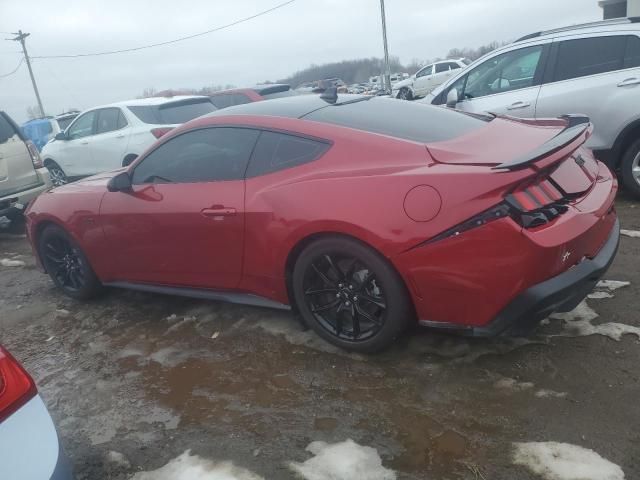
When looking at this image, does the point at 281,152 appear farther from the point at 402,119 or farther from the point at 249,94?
the point at 249,94

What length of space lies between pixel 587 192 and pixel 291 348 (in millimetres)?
1917

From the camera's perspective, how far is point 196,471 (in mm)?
2402

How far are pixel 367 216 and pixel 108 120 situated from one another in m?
7.49

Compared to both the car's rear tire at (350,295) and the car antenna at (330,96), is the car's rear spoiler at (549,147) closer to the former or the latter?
the car's rear tire at (350,295)

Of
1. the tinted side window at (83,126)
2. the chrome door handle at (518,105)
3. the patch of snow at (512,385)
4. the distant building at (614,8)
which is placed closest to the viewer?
the patch of snow at (512,385)

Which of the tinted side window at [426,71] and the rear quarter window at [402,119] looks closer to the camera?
the rear quarter window at [402,119]

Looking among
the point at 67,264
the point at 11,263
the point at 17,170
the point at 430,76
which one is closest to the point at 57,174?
the point at 17,170

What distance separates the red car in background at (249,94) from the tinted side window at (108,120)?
186 cm

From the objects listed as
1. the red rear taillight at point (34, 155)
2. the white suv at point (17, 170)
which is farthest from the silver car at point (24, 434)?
the red rear taillight at point (34, 155)

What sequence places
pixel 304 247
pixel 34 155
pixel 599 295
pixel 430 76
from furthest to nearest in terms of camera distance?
pixel 430 76
pixel 34 155
pixel 599 295
pixel 304 247

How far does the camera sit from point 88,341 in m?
3.89

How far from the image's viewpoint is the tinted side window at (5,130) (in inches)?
289

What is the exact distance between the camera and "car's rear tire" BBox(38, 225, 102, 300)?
444cm

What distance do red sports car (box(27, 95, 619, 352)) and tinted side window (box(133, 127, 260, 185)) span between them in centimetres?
1
